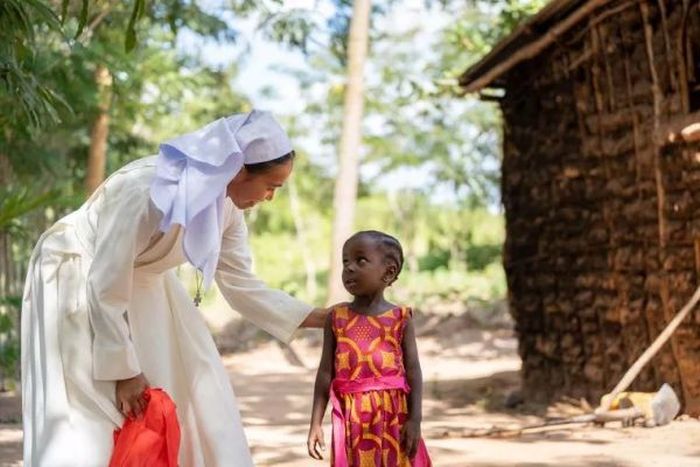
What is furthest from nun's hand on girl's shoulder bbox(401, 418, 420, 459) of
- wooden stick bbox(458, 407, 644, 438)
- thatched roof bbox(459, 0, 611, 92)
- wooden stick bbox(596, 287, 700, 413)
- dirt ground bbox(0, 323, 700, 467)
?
thatched roof bbox(459, 0, 611, 92)

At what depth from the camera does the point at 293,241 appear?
3625cm

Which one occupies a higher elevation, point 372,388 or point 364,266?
point 364,266

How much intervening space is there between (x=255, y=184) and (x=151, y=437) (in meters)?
0.76

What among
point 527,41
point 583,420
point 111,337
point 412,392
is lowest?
point 583,420

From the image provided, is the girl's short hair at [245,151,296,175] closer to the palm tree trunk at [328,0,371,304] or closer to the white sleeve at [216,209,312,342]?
the white sleeve at [216,209,312,342]

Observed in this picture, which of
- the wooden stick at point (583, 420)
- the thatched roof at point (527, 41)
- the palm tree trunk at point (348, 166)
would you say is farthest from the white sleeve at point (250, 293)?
the palm tree trunk at point (348, 166)

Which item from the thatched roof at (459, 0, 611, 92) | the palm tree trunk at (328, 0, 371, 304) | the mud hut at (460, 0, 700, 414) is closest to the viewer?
the mud hut at (460, 0, 700, 414)

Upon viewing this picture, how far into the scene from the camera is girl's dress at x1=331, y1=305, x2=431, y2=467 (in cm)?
337

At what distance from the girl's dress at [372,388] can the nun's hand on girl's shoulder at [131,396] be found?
0.66 metres

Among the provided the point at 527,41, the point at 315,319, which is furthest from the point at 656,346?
the point at 315,319

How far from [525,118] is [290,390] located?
4.71m

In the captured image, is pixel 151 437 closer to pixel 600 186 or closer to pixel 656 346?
pixel 656 346

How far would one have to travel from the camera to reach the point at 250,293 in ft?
12.1

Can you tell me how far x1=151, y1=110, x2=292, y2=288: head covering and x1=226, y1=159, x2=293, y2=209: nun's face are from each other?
5cm
